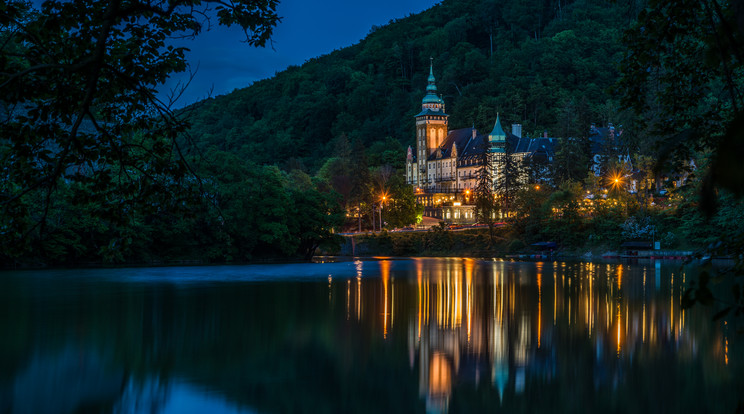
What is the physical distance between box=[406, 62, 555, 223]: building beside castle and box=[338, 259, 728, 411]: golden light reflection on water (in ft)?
275

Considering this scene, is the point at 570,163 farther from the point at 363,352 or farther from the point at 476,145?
the point at 363,352

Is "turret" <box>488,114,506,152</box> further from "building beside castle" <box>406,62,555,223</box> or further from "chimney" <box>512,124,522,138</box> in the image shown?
"chimney" <box>512,124,522,138</box>

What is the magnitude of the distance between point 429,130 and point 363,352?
141348mm

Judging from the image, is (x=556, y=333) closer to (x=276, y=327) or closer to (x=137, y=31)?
(x=276, y=327)

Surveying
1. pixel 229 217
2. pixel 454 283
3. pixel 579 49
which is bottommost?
pixel 454 283

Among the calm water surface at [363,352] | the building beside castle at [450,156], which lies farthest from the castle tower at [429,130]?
the calm water surface at [363,352]

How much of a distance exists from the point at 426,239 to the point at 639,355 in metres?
76.9

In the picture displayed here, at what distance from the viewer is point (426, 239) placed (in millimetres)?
95375

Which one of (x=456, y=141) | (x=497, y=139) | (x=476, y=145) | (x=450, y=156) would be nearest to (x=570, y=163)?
(x=497, y=139)

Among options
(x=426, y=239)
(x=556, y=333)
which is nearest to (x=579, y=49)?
(x=426, y=239)

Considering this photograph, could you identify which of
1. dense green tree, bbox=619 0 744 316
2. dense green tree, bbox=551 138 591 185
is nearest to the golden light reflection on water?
dense green tree, bbox=619 0 744 316

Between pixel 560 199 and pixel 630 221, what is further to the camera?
pixel 560 199

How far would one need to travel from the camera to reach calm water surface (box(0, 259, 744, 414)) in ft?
47.1

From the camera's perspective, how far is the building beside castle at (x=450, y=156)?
131500 mm
